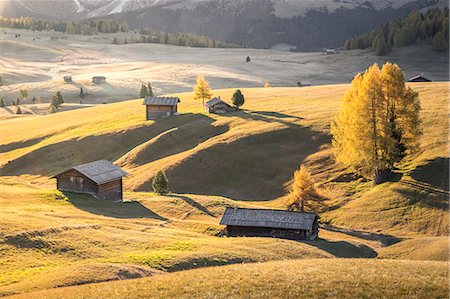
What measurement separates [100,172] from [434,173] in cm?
3788

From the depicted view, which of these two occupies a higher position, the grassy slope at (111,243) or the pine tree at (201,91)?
the pine tree at (201,91)

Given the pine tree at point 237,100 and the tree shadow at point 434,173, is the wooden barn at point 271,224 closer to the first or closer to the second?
the tree shadow at point 434,173

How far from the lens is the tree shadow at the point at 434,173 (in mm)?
67812

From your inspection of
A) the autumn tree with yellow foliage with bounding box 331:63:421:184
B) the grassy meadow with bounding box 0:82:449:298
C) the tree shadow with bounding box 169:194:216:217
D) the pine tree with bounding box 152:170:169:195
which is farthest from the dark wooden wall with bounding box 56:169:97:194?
the autumn tree with yellow foliage with bounding box 331:63:421:184

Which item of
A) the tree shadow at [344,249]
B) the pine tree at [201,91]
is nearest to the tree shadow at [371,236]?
the tree shadow at [344,249]

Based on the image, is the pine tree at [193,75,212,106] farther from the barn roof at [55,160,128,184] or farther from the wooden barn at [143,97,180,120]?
the barn roof at [55,160,128,184]

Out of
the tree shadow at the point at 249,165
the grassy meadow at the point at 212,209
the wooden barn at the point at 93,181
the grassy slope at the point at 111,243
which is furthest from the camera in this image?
the tree shadow at the point at 249,165

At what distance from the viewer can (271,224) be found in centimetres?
5812

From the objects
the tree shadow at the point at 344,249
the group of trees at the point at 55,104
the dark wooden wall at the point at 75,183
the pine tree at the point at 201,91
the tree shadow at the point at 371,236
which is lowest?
the tree shadow at the point at 371,236

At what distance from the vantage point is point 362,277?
32.4 metres

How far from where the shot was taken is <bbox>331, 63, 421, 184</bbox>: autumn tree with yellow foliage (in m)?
70.9

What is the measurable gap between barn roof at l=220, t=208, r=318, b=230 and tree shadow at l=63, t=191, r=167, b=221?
7168 mm

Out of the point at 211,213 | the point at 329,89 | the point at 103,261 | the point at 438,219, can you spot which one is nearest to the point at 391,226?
the point at 438,219

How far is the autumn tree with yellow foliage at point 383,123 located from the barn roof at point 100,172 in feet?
90.3
